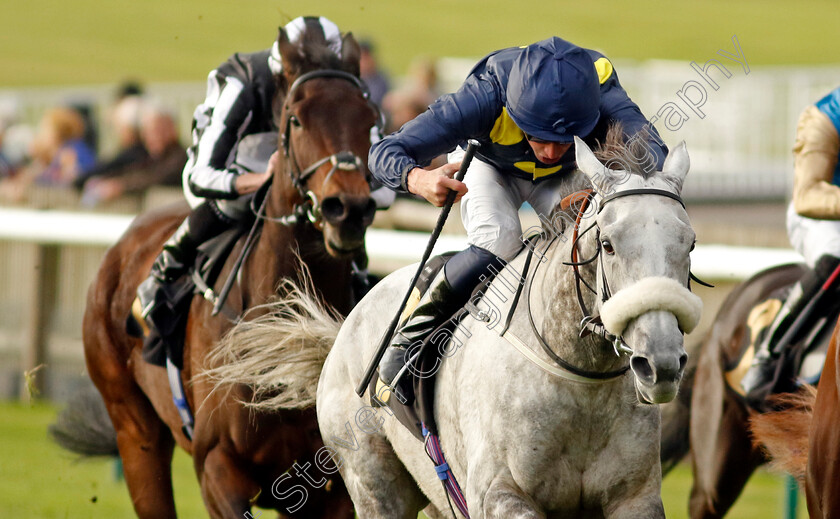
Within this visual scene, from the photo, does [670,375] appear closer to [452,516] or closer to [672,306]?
[672,306]

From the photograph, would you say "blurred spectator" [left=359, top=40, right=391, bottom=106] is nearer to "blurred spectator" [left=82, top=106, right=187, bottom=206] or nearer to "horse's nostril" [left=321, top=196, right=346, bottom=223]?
"blurred spectator" [left=82, top=106, right=187, bottom=206]

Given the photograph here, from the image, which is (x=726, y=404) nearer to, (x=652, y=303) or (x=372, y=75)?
(x=652, y=303)

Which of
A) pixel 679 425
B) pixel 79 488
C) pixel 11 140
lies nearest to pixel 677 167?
pixel 679 425

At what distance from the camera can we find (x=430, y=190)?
362 cm

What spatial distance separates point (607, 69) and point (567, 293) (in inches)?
35.1

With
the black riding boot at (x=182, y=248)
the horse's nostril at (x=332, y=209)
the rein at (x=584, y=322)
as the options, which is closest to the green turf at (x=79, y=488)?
the black riding boot at (x=182, y=248)

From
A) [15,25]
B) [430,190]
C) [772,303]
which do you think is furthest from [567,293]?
[15,25]

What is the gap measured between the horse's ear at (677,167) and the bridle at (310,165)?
1.65 meters

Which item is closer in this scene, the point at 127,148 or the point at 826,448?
the point at 826,448

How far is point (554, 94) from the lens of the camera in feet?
11.5

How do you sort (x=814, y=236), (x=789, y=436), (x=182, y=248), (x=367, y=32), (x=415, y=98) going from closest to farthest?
(x=789, y=436)
(x=182, y=248)
(x=814, y=236)
(x=415, y=98)
(x=367, y=32)

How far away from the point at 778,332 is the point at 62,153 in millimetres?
8657

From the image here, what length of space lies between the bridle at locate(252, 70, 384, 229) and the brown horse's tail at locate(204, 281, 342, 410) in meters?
0.29

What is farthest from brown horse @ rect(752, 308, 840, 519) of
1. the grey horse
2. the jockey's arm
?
the jockey's arm
